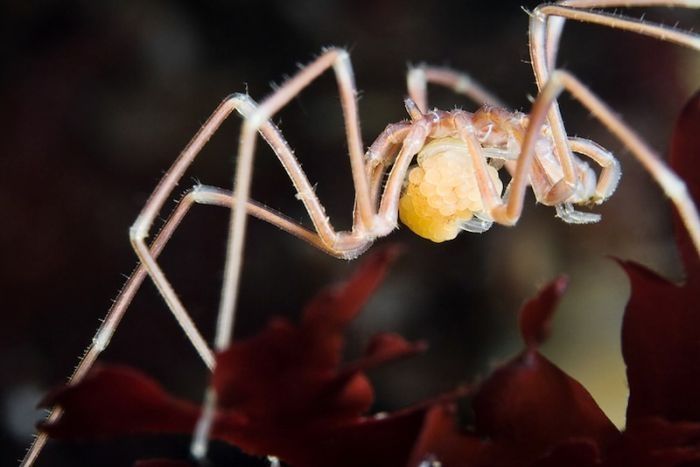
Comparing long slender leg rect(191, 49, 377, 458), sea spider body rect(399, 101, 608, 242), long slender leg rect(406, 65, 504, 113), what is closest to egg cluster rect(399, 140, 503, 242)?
sea spider body rect(399, 101, 608, 242)

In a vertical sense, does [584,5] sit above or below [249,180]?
above

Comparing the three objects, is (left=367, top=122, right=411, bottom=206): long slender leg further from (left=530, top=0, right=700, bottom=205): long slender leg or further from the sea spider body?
(left=530, top=0, right=700, bottom=205): long slender leg

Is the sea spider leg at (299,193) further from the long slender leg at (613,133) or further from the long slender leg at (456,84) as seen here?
the long slender leg at (456,84)

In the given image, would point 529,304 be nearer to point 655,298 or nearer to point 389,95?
point 655,298

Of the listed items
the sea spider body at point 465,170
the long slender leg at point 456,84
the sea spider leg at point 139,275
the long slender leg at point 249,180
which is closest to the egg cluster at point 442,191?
the sea spider body at point 465,170

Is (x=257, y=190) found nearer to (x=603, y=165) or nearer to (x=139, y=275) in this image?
(x=139, y=275)

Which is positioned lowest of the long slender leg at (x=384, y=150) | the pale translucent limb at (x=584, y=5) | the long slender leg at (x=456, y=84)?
the long slender leg at (x=384, y=150)

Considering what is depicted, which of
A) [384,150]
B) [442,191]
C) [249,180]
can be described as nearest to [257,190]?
[384,150]

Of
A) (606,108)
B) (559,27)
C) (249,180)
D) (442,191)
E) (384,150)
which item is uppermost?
(559,27)
